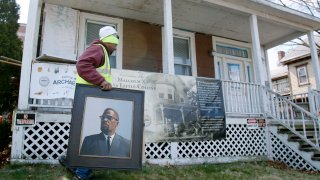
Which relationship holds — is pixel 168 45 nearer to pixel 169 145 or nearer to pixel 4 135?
pixel 169 145

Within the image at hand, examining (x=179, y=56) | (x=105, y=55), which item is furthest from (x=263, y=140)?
(x=105, y=55)

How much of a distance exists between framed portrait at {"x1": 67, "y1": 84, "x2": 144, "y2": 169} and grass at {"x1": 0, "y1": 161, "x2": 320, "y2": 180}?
3.92 ft

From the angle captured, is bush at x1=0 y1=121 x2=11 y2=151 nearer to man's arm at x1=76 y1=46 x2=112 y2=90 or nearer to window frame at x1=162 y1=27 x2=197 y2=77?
man's arm at x1=76 y1=46 x2=112 y2=90

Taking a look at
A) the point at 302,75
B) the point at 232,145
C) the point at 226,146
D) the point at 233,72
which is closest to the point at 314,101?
the point at 233,72

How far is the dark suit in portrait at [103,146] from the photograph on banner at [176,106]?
288 cm

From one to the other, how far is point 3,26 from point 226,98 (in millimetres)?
7183

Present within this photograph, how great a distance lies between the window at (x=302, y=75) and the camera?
2505cm

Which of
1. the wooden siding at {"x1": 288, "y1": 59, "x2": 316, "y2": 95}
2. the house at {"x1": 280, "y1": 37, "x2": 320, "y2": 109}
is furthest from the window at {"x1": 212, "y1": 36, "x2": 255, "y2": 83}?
the wooden siding at {"x1": 288, "y1": 59, "x2": 316, "y2": 95}

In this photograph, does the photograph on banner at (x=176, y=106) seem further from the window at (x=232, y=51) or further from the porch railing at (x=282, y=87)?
the porch railing at (x=282, y=87)

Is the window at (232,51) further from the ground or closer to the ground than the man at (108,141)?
further from the ground

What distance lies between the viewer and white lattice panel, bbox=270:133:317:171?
7.63m

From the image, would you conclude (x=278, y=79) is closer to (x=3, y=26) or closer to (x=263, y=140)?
(x=263, y=140)

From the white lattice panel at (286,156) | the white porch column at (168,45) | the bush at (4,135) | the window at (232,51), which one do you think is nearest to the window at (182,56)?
the window at (232,51)

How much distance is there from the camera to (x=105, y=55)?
147 inches
